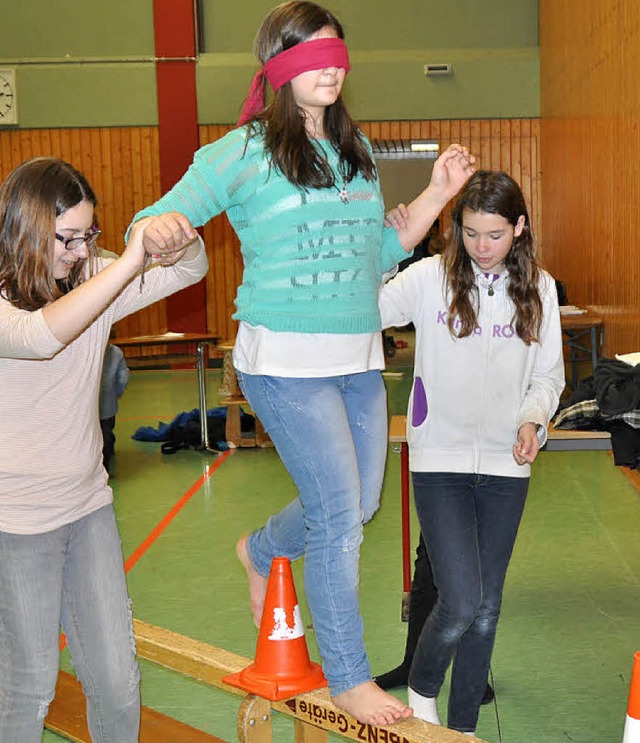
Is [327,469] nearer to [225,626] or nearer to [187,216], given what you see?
[187,216]

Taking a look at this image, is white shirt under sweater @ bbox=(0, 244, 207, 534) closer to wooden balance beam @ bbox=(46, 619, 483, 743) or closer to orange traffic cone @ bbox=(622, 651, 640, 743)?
Answer: wooden balance beam @ bbox=(46, 619, 483, 743)

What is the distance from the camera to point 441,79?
13844mm

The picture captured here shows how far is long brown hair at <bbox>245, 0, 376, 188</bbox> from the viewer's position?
238 cm

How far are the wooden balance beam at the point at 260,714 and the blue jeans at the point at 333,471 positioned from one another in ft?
0.34

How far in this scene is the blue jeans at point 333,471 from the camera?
2438mm

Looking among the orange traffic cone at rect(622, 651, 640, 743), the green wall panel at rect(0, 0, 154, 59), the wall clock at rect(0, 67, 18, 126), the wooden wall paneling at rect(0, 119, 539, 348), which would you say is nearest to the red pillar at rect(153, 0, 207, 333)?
the wooden wall paneling at rect(0, 119, 539, 348)

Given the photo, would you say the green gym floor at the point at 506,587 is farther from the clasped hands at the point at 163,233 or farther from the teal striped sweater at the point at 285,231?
the clasped hands at the point at 163,233

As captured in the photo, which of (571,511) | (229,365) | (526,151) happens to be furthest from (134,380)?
(571,511)

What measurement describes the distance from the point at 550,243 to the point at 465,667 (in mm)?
10824

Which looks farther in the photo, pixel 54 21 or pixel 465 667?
pixel 54 21

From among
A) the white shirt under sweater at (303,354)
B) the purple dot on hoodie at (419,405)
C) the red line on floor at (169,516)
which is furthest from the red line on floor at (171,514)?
the white shirt under sweater at (303,354)

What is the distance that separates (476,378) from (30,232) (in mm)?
1294

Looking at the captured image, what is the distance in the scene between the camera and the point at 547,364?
2986 mm

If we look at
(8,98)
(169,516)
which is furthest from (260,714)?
(8,98)
